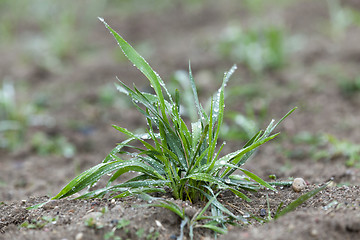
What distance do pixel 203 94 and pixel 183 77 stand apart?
57cm

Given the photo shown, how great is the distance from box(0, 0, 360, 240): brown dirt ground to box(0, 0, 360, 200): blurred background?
0.02 metres

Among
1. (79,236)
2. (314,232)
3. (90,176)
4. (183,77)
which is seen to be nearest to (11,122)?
(183,77)

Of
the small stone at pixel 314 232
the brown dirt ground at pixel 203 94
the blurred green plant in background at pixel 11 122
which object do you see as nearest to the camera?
the small stone at pixel 314 232

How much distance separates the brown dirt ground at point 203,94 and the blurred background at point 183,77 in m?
0.02

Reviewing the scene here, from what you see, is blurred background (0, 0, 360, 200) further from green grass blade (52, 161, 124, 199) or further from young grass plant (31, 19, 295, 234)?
green grass blade (52, 161, 124, 199)

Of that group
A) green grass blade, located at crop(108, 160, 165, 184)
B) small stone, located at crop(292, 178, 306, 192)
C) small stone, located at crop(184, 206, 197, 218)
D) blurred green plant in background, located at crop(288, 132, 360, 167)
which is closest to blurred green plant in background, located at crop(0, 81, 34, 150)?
green grass blade, located at crop(108, 160, 165, 184)

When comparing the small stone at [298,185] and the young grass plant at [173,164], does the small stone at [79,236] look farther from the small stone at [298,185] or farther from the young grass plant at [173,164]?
the small stone at [298,185]

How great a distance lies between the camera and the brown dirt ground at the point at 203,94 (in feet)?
5.98

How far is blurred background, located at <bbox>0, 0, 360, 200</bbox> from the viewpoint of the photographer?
3.60 m

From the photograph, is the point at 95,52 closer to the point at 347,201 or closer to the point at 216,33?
the point at 216,33

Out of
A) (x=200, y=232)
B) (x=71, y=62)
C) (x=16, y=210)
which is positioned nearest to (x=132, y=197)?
(x=200, y=232)

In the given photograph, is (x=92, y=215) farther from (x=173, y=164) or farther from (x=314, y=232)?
(x=314, y=232)

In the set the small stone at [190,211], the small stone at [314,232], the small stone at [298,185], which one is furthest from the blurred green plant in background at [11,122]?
the small stone at [314,232]

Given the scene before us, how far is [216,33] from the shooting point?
6.21 meters
